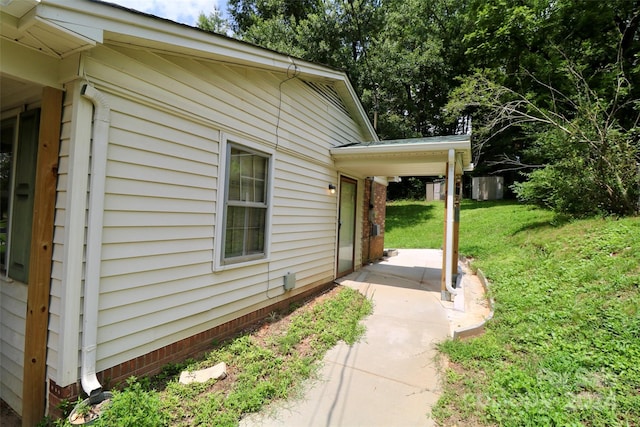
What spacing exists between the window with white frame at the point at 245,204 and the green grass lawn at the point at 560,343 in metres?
2.68

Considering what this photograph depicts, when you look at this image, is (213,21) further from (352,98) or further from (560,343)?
(560,343)

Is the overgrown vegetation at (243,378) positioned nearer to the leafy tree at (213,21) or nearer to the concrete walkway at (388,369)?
the concrete walkway at (388,369)

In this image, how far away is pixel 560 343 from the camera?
2.97 meters

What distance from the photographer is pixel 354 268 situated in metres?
7.34

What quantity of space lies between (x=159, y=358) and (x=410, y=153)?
15.4 ft

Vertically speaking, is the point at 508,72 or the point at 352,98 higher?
the point at 508,72

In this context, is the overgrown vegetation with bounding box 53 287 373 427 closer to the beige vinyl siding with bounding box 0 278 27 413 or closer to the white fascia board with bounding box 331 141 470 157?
the beige vinyl siding with bounding box 0 278 27 413

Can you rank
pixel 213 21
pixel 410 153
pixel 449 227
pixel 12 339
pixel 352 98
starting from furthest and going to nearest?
pixel 213 21 → pixel 352 98 → pixel 410 153 → pixel 449 227 → pixel 12 339

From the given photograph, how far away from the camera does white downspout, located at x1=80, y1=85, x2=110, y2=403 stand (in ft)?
7.32

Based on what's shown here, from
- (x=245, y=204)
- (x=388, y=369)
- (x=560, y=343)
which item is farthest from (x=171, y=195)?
(x=560, y=343)

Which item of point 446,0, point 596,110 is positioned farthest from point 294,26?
point 596,110

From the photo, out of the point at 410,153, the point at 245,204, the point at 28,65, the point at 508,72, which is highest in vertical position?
the point at 508,72

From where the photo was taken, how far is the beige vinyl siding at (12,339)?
8.13 feet

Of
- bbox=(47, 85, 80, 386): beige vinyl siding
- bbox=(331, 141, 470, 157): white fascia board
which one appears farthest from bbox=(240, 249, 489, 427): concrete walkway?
bbox=(331, 141, 470, 157): white fascia board
